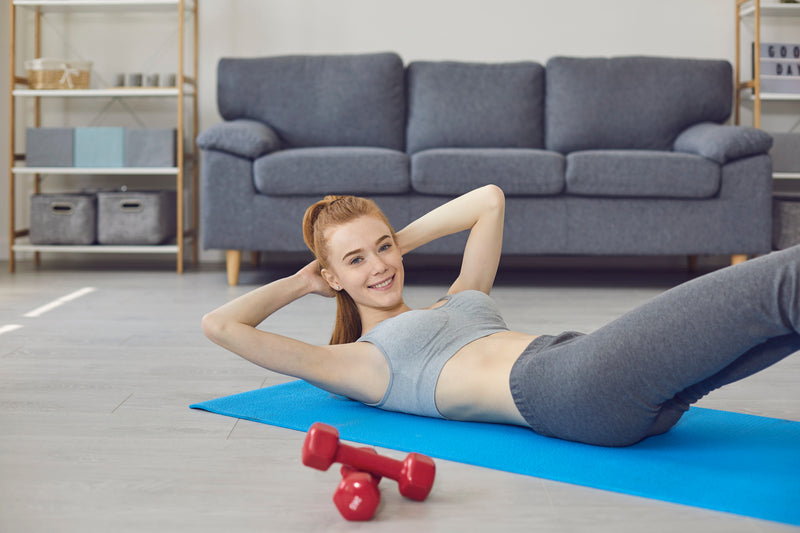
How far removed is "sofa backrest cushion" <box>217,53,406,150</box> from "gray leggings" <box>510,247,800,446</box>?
2.74 m

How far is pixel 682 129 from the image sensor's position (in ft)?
12.5

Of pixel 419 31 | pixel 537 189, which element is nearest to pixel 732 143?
pixel 537 189

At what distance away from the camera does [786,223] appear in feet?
11.8

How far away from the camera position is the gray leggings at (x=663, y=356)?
39.0 inches

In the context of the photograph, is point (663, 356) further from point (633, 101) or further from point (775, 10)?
point (775, 10)

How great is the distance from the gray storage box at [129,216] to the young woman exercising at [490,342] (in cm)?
253

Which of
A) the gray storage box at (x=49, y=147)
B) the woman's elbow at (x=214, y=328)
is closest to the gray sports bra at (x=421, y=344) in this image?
the woman's elbow at (x=214, y=328)

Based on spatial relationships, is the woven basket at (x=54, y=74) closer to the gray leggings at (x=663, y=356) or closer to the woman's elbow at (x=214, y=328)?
the woman's elbow at (x=214, y=328)

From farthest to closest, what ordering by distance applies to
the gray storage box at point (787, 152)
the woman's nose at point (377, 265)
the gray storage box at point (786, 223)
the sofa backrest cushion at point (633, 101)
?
the gray storage box at point (787, 152), the sofa backrest cushion at point (633, 101), the gray storage box at point (786, 223), the woman's nose at point (377, 265)

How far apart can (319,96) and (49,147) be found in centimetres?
129

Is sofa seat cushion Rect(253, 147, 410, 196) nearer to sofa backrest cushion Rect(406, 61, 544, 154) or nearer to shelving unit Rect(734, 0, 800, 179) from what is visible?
sofa backrest cushion Rect(406, 61, 544, 154)

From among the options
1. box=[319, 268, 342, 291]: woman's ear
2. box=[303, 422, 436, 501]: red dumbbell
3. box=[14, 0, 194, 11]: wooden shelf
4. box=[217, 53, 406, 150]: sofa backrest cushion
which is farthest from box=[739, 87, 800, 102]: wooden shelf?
box=[303, 422, 436, 501]: red dumbbell

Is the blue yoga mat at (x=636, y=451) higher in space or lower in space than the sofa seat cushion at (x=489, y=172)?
lower

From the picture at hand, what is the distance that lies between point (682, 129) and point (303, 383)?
273 centimetres
